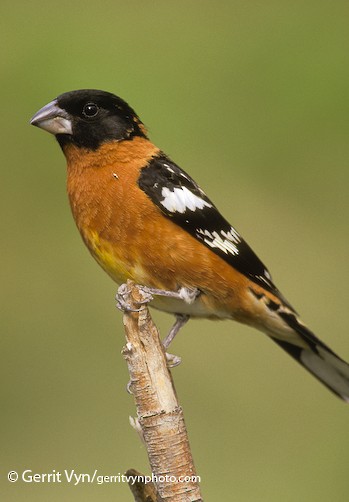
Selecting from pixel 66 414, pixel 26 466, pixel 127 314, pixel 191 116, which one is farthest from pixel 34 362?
pixel 127 314

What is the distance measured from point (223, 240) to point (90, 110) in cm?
83

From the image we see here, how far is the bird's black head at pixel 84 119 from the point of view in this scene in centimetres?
500

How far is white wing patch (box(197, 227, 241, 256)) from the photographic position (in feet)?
16.0

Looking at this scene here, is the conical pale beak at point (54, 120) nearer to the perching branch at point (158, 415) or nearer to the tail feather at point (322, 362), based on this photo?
the perching branch at point (158, 415)

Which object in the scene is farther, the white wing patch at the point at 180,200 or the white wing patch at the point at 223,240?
the white wing patch at the point at 223,240

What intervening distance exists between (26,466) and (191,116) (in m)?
3.50

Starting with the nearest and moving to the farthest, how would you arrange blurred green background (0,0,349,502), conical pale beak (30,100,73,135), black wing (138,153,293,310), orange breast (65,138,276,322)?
orange breast (65,138,276,322) < black wing (138,153,293,310) < conical pale beak (30,100,73,135) < blurred green background (0,0,349,502)

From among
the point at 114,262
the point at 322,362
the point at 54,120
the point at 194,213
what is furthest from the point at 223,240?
the point at 54,120

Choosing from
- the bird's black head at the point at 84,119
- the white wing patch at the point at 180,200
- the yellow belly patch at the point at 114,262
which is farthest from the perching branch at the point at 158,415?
the bird's black head at the point at 84,119

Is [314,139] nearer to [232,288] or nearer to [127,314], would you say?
[232,288]

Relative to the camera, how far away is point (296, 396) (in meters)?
7.06

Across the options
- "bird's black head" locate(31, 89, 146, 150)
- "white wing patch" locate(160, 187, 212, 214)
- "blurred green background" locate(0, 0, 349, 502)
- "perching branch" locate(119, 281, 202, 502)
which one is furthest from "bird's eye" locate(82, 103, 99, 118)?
"blurred green background" locate(0, 0, 349, 502)

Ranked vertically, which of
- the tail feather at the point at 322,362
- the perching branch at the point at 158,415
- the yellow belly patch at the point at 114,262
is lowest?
the perching branch at the point at 158,415

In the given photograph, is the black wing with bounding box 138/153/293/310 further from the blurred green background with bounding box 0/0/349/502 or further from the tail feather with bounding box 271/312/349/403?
the blurred green background with bounding box 0/0/349/502
